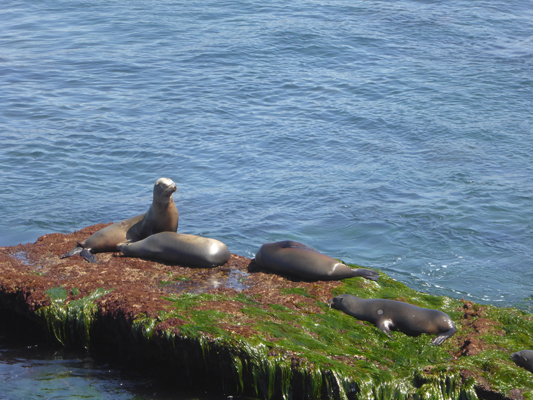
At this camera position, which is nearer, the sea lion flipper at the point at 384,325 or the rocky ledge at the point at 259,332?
the rocky ledge at the point at 259,332

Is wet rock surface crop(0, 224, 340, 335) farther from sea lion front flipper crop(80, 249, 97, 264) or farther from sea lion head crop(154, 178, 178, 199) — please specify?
sea lion head crop(154, 178, 178, 199)

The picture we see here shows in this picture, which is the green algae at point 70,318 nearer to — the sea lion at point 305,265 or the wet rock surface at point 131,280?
the wet rock surface at point 131,280

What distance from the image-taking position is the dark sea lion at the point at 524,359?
17.8 feet

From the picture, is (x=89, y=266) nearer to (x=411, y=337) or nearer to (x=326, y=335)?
(x=326, y=335)

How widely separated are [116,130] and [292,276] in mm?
10615

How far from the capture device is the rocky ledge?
5.26 m

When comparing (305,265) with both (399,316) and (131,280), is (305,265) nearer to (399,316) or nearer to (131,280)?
(399,316)

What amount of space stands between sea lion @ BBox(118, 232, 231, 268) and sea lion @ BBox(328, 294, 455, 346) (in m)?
1.70

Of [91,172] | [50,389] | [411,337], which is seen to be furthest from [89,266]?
[91,172]

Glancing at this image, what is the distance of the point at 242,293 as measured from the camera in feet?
22.2

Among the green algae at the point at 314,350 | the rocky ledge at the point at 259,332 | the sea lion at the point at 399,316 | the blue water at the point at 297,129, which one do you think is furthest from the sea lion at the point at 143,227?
the blue water at the point at 297,129

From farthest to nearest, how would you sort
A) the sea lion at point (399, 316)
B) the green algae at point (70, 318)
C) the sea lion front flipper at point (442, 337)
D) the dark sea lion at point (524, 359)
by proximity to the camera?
the green algae at point (70, 318), the sea lion at point (399, 316), the sea lion front flipper at point (442, 337), the dark sea lion at point (524, 359)

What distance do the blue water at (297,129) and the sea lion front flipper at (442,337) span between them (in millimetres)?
3589

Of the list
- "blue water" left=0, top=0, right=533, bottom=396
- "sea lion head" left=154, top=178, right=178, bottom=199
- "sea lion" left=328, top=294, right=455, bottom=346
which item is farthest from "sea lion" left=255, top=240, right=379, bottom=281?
"blue water" left=0, top=0, right=533, bottom=396
